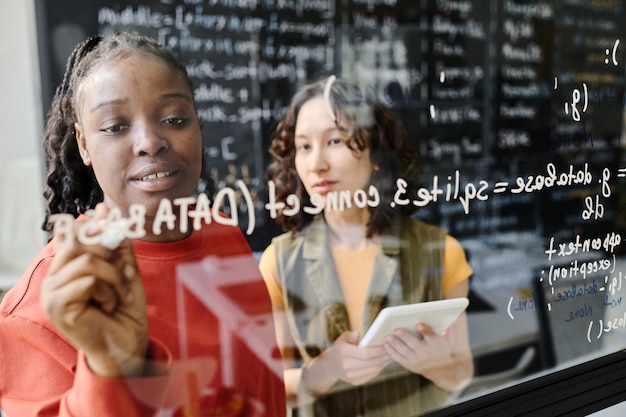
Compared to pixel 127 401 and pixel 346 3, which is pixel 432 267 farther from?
pixel 127 401

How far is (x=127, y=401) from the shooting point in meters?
1.53

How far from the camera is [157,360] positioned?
1.56m

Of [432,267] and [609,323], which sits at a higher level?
[432,267]

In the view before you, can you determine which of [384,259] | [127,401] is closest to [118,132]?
[127,401]

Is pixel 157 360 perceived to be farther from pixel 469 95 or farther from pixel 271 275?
pixel 469 95

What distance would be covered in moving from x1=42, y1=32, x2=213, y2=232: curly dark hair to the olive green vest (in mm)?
564

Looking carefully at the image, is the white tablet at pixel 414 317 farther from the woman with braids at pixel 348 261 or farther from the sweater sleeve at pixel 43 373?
the sweater sleeve at pixel 43 373

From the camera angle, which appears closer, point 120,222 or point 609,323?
point 120,222

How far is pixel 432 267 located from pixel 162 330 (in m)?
0.93

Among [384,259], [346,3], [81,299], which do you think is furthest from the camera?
[384,259]

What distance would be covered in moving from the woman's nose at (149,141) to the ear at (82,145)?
0.12 metres

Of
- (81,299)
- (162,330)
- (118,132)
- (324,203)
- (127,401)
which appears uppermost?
(118,132)

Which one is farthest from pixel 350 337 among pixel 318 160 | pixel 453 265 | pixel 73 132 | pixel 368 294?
pixel 73 132

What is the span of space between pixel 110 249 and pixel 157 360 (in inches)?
13.3
